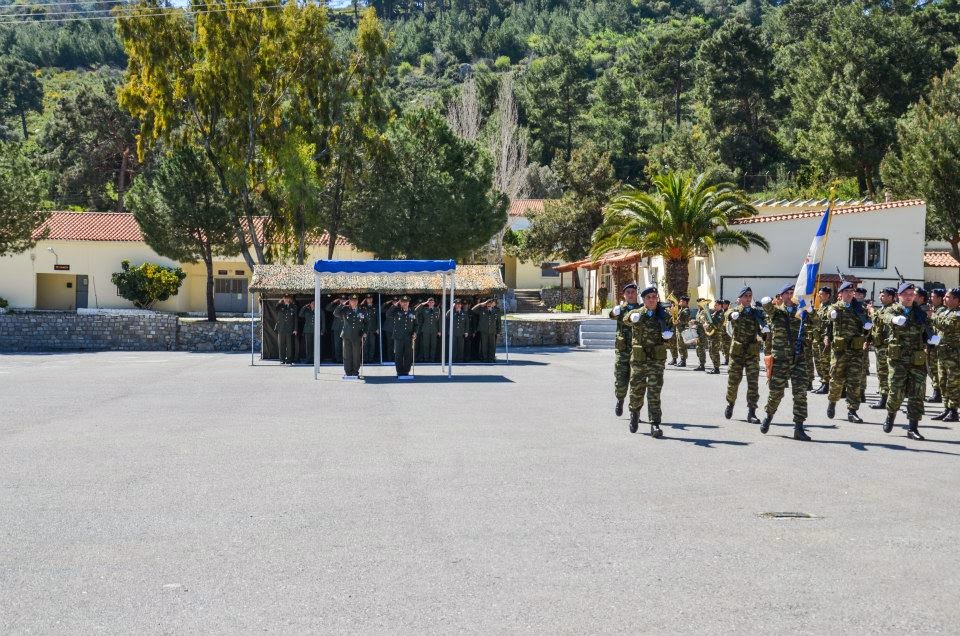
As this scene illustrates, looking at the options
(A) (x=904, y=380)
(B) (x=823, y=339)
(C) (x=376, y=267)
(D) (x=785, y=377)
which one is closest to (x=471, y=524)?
(D) (x=785, y=377)

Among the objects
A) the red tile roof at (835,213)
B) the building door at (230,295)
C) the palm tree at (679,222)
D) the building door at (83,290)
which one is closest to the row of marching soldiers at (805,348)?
the palm tree at (679,222)

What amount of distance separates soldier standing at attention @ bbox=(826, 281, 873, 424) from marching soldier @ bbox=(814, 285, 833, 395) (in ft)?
0.77

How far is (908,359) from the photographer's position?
13.2 m

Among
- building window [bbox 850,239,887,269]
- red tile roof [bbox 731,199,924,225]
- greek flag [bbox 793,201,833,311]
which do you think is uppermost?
red tile roof [bbox 731,199,924,225]

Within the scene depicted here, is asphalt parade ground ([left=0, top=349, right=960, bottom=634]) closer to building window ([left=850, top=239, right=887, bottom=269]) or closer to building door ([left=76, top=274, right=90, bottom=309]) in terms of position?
building window ([left=850, top=239, right=887, bottom=269])

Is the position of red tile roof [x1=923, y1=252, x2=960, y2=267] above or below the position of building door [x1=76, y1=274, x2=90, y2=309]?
above

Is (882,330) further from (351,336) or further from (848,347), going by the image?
(351,336)

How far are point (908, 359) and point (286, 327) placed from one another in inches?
738

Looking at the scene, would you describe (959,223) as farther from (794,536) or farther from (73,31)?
(73,31)

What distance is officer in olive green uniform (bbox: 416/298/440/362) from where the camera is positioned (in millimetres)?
27744

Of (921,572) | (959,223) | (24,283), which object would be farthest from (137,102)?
(921,572)

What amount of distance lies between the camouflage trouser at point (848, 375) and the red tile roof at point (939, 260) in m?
37.3

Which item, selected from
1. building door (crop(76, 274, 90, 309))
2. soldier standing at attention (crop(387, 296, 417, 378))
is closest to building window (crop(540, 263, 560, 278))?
building door (crop(76, 274, 90, 309))

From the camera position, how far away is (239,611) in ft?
18.7
